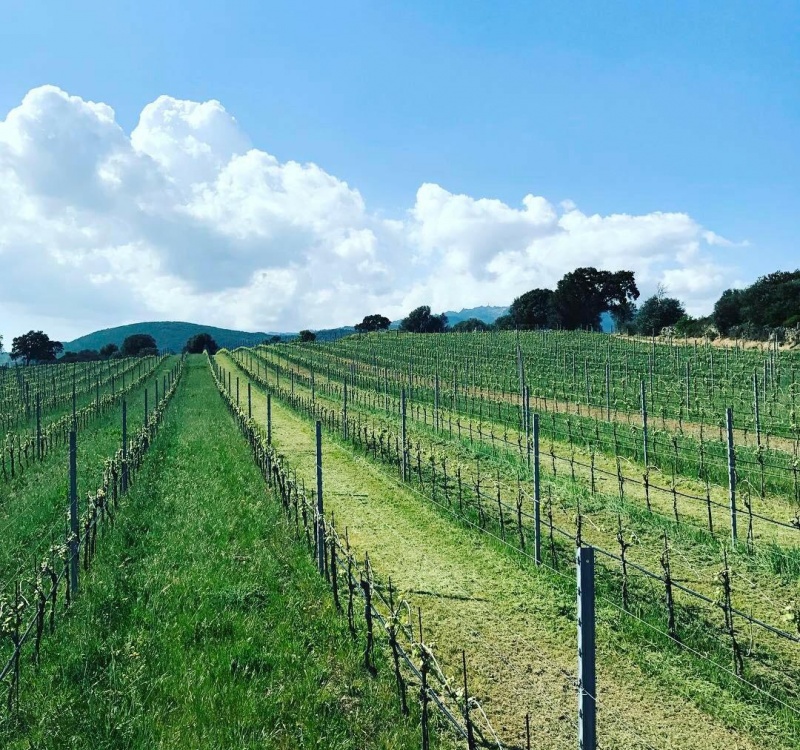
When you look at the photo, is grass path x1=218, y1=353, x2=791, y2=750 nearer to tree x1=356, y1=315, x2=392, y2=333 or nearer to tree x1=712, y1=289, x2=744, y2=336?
tree x1=712, y1=289, x2=744, y2=336

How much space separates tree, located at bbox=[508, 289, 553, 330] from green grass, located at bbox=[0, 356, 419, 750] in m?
83.1

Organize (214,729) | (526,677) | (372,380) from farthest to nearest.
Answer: (372,380) < (526,677) < (214,729)

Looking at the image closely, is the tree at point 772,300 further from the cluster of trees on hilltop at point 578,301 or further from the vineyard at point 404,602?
the vineyard at point 404,602

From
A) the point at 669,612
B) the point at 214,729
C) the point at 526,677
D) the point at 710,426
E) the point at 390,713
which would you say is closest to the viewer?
the point at 214,729

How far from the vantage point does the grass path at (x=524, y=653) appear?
15.2ft

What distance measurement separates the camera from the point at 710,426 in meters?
18.1

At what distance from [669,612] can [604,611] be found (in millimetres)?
721

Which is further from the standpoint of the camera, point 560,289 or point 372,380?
point 560,289

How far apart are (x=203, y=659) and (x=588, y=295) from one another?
87.0 metres

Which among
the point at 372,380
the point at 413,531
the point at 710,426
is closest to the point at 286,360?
the point at 372,380

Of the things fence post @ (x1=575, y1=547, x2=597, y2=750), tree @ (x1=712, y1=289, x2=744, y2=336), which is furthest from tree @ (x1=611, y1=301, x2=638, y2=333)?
fence post @ (x1=575, y1=547, x2=597, y2=750)

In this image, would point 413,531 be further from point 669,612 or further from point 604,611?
point 669,612

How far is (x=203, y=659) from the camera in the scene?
524 centimetres

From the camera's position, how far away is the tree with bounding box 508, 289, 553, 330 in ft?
288
